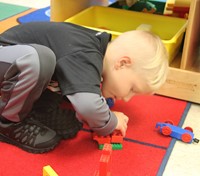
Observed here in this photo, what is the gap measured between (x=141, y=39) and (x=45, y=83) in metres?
0.25

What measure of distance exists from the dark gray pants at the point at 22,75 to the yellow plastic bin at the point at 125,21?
1.64ft

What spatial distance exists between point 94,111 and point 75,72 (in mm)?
96

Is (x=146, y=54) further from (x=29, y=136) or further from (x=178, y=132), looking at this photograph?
(x=29, y=136)

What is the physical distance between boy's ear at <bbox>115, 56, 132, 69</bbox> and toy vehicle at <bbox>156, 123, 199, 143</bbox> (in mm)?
198

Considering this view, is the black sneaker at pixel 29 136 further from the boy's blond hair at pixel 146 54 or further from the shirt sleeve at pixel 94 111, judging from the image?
the boy's blond hair at pixel 146 54

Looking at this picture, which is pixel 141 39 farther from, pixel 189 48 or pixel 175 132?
pixel 189 48

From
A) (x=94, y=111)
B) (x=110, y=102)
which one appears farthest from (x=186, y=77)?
(x=94, y=111)

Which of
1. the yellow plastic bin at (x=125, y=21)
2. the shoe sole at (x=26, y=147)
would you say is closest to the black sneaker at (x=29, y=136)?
the shoe sole at (x=26, y=147)

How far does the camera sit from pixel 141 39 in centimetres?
79

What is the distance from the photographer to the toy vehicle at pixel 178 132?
85 centimetres

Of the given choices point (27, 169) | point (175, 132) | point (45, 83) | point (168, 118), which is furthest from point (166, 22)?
point (27, 169)

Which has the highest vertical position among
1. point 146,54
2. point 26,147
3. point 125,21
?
point 146,54

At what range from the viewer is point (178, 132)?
2.80 ft

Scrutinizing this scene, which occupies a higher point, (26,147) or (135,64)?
(135,64)
